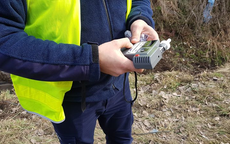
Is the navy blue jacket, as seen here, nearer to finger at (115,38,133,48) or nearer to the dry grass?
finger at (115,38,133,48)

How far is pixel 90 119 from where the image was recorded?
1284 millimetres

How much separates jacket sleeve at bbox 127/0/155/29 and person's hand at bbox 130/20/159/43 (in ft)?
0.15

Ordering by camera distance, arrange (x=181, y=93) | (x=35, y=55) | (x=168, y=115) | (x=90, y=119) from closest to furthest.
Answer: (x=35, y=55)
(x=90, y=119)
(x=168, y=115)
(x=181, y=93)

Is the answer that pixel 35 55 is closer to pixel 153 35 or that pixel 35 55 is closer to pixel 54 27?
pixel 54 27

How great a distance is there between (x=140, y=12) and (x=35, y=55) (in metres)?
0.78

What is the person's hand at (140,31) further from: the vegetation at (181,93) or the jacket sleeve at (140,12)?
the vegetation at (181,93)

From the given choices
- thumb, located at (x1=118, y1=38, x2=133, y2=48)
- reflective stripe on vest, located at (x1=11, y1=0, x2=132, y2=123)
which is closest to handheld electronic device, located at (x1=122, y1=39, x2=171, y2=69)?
thumb, located at (x1=118, y1=38, x2=133, y2=48)

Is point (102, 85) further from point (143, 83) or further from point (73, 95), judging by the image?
point (143, 83)

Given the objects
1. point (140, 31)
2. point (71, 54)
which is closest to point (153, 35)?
point (140, 31)

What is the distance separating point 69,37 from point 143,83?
3.08m

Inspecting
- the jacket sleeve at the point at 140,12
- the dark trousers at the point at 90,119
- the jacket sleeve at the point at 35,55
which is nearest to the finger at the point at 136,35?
the jacket sleeve at the point at 140,12

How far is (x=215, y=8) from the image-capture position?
5527mm

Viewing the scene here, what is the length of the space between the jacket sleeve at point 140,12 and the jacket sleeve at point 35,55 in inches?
18.7

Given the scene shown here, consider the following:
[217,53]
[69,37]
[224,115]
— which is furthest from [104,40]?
[217,53]
